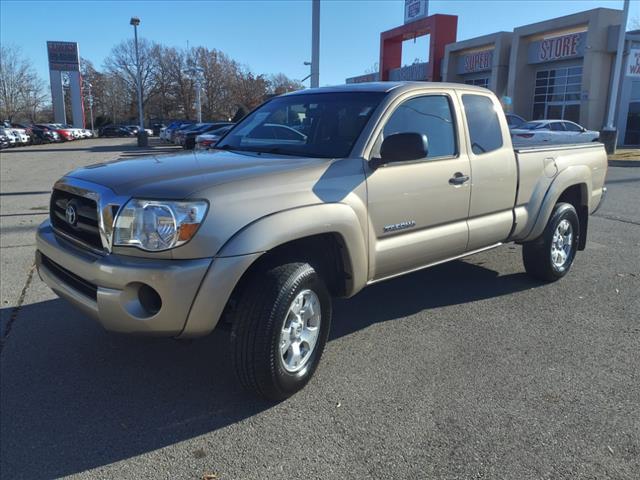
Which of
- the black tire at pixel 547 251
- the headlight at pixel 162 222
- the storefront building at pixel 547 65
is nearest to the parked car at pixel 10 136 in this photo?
the storefront building at pixel 547 65

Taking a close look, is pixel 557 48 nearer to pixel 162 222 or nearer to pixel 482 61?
pixel 482 61

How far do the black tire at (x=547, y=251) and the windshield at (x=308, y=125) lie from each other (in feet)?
8.19

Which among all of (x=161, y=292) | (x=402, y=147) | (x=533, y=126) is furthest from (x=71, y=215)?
(x=533, y=126)

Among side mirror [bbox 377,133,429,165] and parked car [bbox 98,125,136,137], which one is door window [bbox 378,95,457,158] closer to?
side mirror [bbox 377,133,429,165]

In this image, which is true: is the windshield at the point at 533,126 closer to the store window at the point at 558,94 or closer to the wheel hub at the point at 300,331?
the store window at the point at 558,94

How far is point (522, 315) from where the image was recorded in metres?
4.67

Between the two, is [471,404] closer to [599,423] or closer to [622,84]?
[599,423]

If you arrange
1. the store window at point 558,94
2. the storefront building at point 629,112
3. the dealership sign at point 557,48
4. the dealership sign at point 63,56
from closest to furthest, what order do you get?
the dealership sign at point 557,48 → the storefront building at point 629,112 → the store window at point 558,94 → the dealership sign at point 63,56

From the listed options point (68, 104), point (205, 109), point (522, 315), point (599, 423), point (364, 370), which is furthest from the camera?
point (68, 104)

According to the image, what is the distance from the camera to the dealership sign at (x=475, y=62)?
3656cm

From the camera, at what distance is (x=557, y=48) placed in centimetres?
3125

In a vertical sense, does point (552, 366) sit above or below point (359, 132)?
below

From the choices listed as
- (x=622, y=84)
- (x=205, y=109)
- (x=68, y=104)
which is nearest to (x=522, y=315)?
(x=622, y=84)

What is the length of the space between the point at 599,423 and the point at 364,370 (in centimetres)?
143
